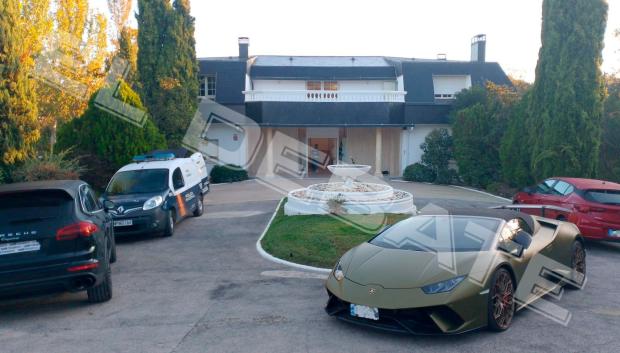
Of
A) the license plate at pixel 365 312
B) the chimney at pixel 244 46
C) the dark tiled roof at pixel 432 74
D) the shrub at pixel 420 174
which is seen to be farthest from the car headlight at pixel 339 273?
the chimney at pixel 244 46

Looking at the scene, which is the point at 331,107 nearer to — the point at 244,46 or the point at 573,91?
the point at 244,46

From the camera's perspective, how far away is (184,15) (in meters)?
23.3

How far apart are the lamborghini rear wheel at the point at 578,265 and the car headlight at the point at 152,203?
8361 millimetres

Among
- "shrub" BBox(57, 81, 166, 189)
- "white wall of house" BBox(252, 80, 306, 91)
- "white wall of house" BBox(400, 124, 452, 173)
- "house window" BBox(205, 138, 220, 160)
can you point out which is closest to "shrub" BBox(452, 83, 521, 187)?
"white wall of house" BBox(400, 124, 452, 173)

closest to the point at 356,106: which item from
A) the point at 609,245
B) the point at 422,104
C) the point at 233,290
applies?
the point at 422,104

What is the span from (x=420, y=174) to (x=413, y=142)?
8.85 feet

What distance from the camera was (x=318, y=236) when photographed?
10102mm

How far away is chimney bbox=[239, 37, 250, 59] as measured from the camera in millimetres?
30734

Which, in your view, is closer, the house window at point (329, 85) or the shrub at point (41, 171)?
the shrub at point (41, 171)

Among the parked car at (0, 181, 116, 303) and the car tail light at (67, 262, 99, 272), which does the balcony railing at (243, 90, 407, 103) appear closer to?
the parked car at (0, 181, 116, 303)

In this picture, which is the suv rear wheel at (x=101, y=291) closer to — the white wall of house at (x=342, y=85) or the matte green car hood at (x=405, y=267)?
the matte green car hood at (x=405, y=267)

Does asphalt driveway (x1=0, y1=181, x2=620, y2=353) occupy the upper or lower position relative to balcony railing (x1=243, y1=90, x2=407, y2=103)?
lower

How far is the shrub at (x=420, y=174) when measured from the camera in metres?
23.8

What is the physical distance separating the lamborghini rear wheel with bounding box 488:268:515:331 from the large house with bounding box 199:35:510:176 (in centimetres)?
1900
